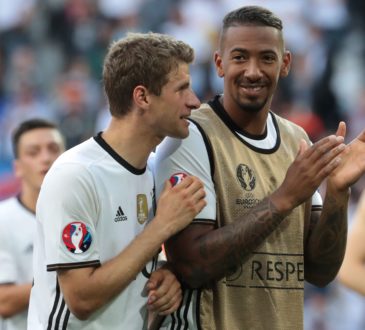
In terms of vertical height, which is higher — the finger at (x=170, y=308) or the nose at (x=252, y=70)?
the nose at (x=252, y=70)

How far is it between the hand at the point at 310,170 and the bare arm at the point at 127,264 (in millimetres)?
349

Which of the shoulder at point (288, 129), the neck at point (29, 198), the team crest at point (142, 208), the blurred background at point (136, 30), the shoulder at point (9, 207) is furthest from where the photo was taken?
the blurred background at point (136, 30)

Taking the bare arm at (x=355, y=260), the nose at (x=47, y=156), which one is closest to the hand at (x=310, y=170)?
the bare arm at (x=355, y=260)

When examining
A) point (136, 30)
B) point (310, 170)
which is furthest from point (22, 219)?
point (136, 30)

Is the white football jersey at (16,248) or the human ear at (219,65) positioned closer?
the human ear at (219,65)

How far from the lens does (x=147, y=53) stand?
4238 mm

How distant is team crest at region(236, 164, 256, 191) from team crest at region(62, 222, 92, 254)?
748mm

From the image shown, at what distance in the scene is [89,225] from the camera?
4.02 metres

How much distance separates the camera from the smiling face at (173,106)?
420cm

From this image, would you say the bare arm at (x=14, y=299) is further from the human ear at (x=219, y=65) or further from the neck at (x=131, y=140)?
the human ear at (x=219, y=65)

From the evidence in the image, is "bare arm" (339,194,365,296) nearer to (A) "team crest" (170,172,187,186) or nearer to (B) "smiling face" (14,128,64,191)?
(A) "team crest" (170,172,187,186)

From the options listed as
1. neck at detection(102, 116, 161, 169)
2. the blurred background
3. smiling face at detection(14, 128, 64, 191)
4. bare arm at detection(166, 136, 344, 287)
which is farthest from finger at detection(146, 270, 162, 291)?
the blurred background

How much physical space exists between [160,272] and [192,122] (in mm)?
673

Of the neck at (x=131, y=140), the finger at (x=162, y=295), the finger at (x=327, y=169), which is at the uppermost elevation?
the neck at (x=131, y=140)
